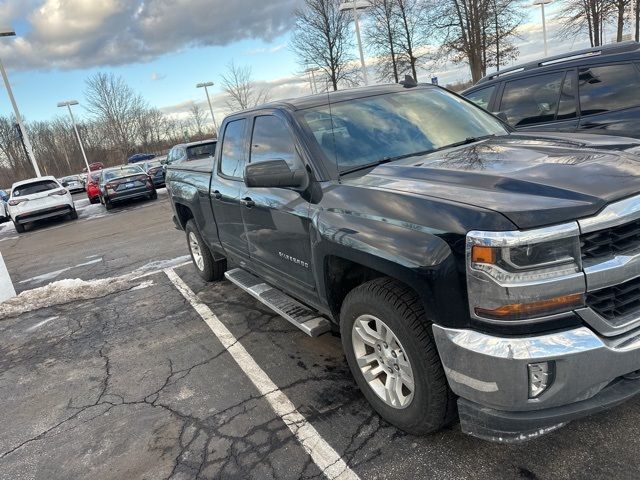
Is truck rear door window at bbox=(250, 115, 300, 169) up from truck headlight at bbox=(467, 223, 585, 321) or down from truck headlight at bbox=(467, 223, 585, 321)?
up

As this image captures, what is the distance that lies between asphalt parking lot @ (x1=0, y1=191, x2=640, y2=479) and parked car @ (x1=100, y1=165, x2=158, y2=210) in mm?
11617

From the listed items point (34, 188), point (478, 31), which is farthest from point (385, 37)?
point (34, 188)

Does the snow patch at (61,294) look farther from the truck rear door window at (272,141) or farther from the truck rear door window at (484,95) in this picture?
the truck rear door window at (484,95)

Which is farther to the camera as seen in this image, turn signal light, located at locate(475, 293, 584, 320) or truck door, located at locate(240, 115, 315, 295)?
truck door, located at locate(240, 115, 315, 295)

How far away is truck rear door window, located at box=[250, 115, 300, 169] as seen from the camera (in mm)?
3524

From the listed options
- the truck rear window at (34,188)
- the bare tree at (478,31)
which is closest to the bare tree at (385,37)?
the bare tree at (478,31)

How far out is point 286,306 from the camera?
3910 mm

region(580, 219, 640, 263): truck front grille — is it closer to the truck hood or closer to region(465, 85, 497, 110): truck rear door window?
the truck hood

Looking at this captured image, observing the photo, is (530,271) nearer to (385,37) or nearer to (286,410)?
(286,410)

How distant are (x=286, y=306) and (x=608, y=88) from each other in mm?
4459

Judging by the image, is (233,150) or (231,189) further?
(233,150)

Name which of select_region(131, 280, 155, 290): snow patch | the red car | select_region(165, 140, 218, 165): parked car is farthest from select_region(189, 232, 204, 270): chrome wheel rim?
the red car

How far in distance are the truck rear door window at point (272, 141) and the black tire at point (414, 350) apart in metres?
1.17

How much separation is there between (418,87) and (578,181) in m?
2.09
